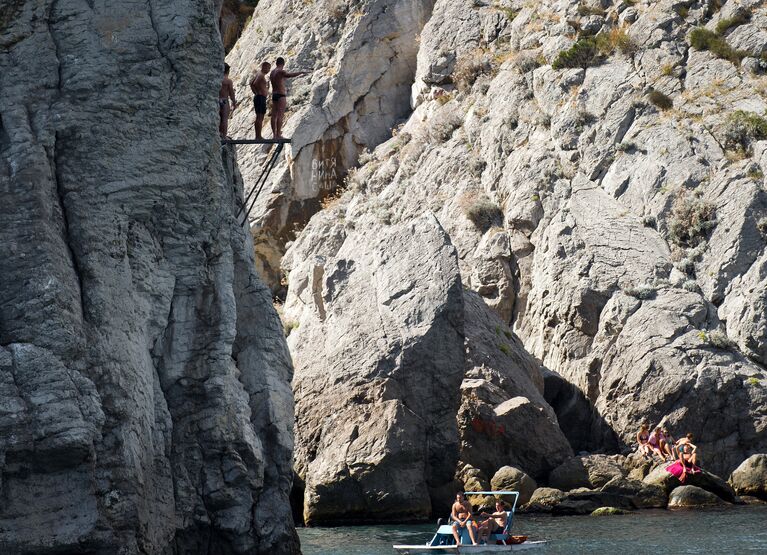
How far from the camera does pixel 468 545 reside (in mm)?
21953

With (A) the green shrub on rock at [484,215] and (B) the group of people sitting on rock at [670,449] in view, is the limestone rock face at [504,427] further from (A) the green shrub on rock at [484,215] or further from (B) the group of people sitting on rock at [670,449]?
(A) the green shrub on rock at [484,215]

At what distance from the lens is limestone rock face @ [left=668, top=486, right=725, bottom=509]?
1069 inches

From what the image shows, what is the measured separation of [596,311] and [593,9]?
1486cm

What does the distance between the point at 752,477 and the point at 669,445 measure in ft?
8.05

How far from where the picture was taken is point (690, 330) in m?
32.4

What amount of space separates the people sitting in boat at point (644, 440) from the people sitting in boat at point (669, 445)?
43cm

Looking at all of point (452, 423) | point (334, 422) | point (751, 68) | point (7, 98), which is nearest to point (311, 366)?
point (334, 422)

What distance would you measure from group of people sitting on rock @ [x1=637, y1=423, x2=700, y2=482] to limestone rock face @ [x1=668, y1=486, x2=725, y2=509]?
28.2 inches

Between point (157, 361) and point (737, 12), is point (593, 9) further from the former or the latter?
point (157, 361)

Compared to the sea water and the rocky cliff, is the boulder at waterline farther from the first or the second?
the rocky cliff

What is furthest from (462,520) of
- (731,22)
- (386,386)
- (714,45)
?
(731,22)

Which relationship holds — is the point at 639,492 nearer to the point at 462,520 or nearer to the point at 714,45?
the point at 462,520

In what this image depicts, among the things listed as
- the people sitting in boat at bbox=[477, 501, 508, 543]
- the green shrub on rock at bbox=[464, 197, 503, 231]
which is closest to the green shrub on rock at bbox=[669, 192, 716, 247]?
the green shrub on rock at bbox=[464, 197, 503, 231]

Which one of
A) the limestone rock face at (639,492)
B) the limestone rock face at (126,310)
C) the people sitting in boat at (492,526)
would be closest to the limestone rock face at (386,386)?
the limestone rock face at (639,492)
